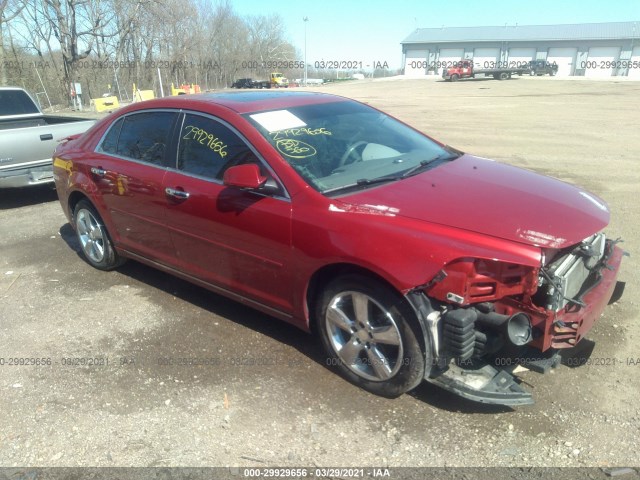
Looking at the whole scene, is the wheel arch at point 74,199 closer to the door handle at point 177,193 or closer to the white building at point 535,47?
the door handle at point 177,193

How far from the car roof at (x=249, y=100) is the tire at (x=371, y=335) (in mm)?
1494

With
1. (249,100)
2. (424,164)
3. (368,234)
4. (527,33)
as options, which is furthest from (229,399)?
(527,33)

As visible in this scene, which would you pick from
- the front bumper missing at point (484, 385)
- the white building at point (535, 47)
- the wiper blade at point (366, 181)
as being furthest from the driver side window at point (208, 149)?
the white building at point (535, 47)

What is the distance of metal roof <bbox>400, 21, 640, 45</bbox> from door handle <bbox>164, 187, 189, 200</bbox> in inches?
2935

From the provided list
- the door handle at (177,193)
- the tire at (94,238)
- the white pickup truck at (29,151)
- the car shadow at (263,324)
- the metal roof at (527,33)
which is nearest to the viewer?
the car shadow at (263,324)

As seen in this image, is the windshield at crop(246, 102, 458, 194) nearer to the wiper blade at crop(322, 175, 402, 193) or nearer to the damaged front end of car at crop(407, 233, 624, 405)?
the wiper blade at crop(322, 175, 402, 193)

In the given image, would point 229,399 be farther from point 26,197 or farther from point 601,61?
point 601,61

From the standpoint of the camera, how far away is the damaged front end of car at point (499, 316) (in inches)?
101

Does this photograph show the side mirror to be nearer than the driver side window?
Yes

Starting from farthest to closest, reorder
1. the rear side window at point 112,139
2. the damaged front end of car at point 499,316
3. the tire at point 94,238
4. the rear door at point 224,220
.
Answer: the tire at point 94,238 < the rear side window at point 112,139 < the rear door at point 224,220 < the damaged front end of car at point 499,316

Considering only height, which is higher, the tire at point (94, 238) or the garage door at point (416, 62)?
the garage door at point (416, 62)

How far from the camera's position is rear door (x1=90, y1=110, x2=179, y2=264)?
3973 millimetres

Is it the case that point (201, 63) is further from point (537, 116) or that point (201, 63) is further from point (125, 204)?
point (125, 204)

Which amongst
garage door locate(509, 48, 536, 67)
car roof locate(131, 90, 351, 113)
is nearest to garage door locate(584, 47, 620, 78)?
garage door locate(509, 48, 536, 67)
